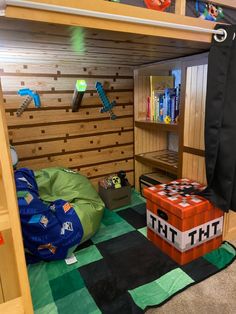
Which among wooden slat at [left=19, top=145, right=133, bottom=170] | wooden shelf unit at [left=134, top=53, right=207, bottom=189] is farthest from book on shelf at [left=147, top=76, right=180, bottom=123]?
wooden slat at [left=19, top=145, right=133, bottom=170]

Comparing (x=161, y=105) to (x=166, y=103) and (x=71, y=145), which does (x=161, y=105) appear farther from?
(x=71, y=145)

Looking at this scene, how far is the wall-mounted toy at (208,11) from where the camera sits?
137 centimetres

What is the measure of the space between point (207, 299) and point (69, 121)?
2.06m

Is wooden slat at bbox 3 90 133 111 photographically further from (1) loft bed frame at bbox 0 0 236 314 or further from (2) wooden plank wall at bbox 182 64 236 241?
(1) loft bed frame at bbox 0 0 236 314

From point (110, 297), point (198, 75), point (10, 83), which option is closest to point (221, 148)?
point (198, 75)

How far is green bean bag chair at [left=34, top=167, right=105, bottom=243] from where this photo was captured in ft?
6.39

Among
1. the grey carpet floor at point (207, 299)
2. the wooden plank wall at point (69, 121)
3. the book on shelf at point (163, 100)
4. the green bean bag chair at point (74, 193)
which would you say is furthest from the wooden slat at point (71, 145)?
the grey carpet floor at point (207, 299)

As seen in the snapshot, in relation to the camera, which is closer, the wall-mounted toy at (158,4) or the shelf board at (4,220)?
the shelf board at (4,220)

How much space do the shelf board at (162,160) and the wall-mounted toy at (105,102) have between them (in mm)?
648

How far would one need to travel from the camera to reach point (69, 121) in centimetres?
256

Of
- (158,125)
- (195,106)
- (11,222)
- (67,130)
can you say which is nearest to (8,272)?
(11,222)

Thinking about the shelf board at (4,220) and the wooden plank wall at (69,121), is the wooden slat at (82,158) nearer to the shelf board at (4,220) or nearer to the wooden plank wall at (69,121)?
the wooden plank wall at (69,121)

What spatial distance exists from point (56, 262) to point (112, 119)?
170 centimetres

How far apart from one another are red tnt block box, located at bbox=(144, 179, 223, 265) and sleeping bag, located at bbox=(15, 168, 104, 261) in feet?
1.84
